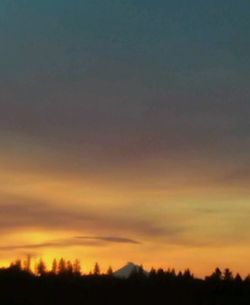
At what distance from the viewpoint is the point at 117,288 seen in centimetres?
13850

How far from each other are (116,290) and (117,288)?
2004mm

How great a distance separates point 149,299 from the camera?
134 metres

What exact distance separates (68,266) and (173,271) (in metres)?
16.8

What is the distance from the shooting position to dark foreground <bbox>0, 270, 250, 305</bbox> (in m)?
124

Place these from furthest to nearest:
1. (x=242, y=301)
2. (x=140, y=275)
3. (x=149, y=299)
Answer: (x=140, y=275), (x=149, y=299), (x=242, y=301)

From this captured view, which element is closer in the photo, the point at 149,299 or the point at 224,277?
the point at 149,299

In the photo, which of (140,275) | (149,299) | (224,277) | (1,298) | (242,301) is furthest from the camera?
(140,275)

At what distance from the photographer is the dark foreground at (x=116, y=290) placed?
124m

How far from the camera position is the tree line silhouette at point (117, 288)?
125m

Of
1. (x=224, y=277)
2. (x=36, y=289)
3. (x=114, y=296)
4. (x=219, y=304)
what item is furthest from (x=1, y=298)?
(x=224, y=277)

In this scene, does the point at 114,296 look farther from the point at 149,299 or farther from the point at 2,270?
the point at 2,270

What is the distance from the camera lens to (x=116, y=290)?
136 metres

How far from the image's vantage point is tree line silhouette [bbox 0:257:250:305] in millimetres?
125312

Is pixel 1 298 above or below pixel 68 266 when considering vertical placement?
below
